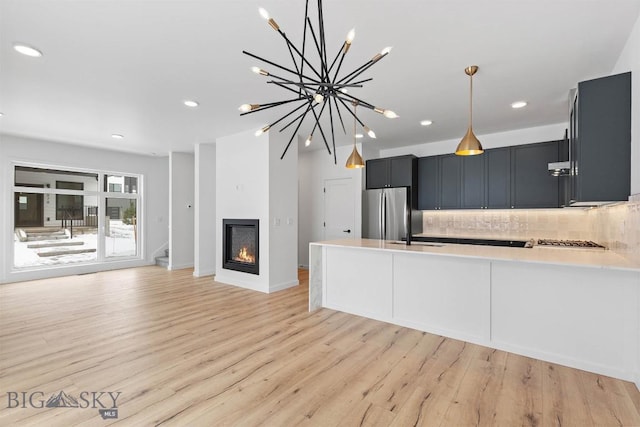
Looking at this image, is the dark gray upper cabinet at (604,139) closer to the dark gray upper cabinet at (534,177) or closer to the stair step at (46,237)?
the dark gray upper cabinet at (534,177)

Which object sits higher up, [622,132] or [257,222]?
[622,132]

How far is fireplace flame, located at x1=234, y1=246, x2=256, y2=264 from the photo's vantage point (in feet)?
16.7

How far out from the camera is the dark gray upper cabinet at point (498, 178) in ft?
15.8

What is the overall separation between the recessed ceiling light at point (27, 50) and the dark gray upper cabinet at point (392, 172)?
4808 millimetres

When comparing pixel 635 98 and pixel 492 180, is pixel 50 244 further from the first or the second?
pixel 635 98

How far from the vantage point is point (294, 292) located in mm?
4758

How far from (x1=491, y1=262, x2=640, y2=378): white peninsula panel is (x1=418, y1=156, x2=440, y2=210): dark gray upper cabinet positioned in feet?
9.36

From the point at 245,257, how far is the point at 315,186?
7.86ft

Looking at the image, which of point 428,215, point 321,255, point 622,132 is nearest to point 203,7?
point 321,255

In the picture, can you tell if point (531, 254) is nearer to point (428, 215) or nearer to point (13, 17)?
point (428, 215)

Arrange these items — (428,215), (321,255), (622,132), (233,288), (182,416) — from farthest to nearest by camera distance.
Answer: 1. (428,215)
2. (233,288)
3. (321,255)
4. (622,132)
5. (182,416)

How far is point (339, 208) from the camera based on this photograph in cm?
638

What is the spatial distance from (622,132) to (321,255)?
3.15 metres

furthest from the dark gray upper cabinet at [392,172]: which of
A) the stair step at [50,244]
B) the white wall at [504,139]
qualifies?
the stair step at [50,244]
